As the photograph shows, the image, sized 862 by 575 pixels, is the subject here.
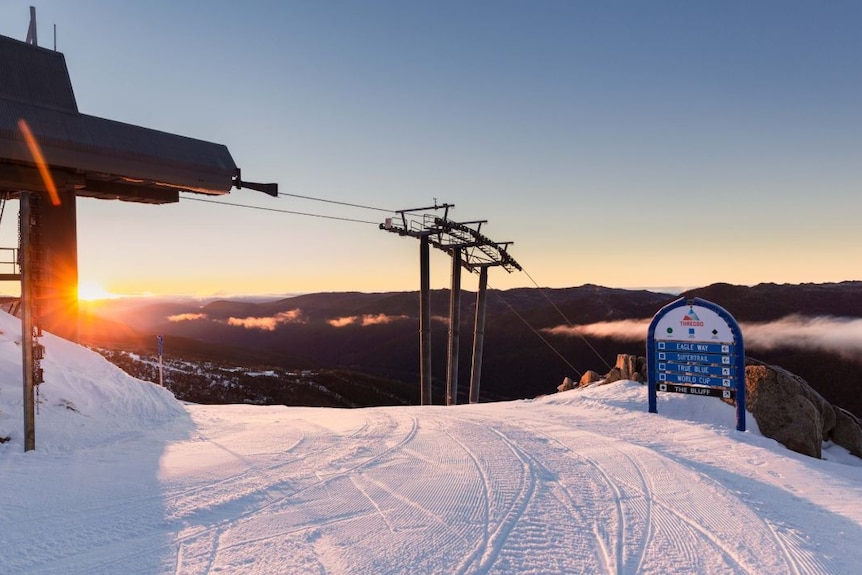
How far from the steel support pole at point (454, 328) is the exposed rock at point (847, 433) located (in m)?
13.5

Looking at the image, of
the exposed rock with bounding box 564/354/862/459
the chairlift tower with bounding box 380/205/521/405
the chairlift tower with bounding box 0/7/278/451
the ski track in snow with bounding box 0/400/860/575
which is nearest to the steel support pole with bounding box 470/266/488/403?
the chairlift tower with bounding box 380/205/521/405

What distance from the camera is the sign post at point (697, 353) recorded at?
11.4 m

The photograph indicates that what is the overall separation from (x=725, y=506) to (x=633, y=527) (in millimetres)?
1642

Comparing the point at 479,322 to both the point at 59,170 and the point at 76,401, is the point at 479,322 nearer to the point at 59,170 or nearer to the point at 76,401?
the point at 76,401

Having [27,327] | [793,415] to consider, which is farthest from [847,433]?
[27,327]

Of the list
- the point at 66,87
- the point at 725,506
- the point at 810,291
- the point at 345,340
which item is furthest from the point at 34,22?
the point at 810,291

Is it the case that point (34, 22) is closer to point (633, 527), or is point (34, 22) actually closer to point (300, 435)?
point (300, 435)

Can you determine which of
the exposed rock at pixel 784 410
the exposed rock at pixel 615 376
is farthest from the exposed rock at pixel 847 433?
the exposed rock at pixel 615 376

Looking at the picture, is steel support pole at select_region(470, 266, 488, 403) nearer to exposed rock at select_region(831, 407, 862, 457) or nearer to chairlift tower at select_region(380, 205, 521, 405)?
chairlift tower at select_region(380, 205, 521, 405)

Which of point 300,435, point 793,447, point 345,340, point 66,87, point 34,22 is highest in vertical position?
point 34,22

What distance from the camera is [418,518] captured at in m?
5.68

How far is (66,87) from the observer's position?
1180 centimetres

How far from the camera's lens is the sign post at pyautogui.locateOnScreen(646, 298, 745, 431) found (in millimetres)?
11430

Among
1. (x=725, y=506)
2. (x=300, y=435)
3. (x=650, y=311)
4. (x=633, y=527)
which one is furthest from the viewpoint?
(x=650, y=311)
